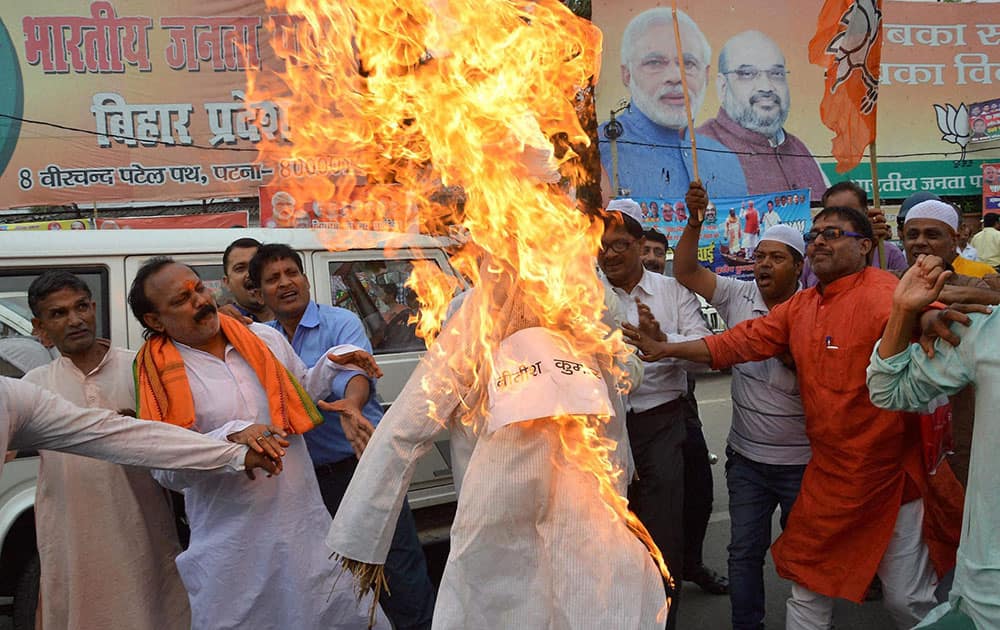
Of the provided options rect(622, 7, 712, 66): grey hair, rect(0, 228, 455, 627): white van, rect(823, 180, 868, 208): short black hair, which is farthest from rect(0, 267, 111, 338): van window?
rect(622, 7, 712, 66): grey hair

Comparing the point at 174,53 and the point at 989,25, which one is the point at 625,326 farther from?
the point at 989,25

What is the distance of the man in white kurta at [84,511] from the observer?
3285 millimetres

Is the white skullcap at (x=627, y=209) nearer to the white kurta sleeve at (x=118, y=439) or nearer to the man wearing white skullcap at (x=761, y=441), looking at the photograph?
the man wearing white skullcap at (x=761, y=441)

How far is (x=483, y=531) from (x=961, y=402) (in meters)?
2.29

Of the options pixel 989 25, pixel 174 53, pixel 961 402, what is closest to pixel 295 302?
pixel 961 402

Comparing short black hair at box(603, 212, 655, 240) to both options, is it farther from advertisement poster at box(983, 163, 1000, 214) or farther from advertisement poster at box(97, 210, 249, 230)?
advertisement poster at box(983, 163, 1000, 214)

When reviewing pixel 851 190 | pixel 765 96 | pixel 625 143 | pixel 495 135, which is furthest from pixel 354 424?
pixel 765 96

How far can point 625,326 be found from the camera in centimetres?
366

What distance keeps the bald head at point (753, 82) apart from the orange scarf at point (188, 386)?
1791 centimetres

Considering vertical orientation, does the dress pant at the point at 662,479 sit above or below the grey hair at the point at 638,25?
below

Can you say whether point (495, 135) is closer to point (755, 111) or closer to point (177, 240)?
point (177, 240)

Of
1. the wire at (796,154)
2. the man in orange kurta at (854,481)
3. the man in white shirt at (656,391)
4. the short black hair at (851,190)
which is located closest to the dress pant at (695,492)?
the man in white shirt at (656,391)

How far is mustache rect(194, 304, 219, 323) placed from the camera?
329cm

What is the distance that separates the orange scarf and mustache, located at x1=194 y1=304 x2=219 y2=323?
0.08 m
